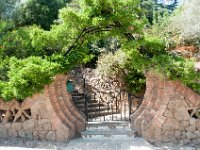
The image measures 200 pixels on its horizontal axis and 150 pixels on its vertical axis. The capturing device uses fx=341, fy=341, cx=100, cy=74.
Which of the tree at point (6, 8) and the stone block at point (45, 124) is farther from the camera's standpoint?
the tree at point (6, 8)

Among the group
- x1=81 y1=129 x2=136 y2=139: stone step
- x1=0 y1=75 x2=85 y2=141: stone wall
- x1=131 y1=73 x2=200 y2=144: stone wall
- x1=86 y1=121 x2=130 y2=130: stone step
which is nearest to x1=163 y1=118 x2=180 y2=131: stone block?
x1=131 y1=73 x2=200 y2=144: stone wall

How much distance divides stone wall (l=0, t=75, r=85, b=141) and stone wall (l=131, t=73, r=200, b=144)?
2611 mm

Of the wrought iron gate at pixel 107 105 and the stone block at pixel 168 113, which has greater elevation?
the wrought iron gate at pixel 107 105

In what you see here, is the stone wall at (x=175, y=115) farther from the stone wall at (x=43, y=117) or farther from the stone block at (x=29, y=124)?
the stone block at (x=29, y=124)

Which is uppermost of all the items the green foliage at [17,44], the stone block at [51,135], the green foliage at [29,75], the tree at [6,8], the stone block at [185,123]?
the tree at [6,8]

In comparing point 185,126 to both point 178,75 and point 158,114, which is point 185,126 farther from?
point 178,75

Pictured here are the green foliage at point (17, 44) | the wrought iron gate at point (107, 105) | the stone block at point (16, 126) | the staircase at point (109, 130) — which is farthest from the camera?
the wrought iron gate at point (107, 105)

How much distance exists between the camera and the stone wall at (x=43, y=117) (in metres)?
10.6

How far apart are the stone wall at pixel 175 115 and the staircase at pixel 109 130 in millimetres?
1055

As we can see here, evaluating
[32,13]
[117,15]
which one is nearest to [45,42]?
[117,15]

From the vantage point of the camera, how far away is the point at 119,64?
612 inches

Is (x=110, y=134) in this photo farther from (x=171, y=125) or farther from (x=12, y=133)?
(x=12, y=133)

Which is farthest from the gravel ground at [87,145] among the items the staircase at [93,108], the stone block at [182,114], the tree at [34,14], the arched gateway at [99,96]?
the tree at [34,14]

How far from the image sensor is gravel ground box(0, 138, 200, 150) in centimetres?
985
